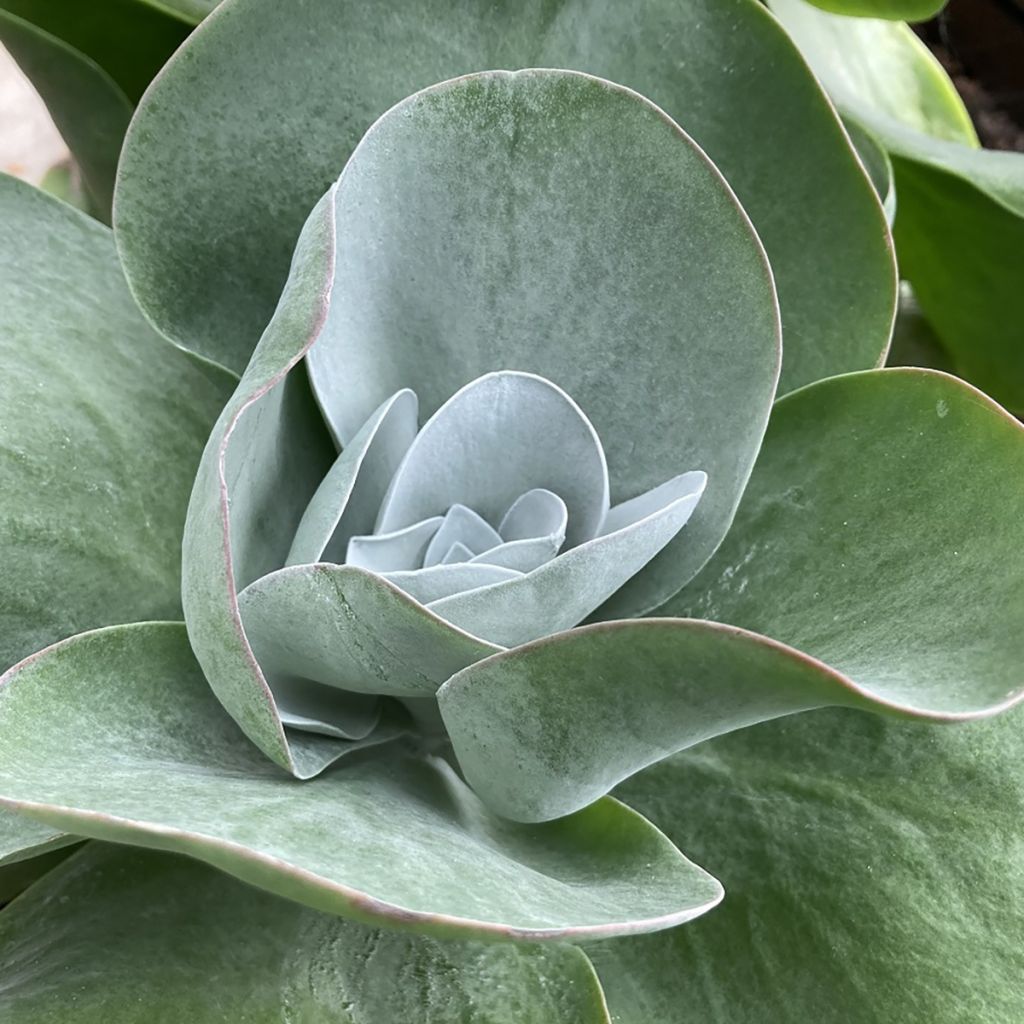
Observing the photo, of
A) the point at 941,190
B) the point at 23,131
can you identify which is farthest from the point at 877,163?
the point at 23,131

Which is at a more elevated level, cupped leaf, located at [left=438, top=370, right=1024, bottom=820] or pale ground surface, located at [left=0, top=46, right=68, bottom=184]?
cupped leaf, located at [left=438, top=370, right=1024, bottom=820]

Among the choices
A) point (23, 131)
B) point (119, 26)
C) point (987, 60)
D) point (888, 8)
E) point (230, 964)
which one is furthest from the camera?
point (23, 131)

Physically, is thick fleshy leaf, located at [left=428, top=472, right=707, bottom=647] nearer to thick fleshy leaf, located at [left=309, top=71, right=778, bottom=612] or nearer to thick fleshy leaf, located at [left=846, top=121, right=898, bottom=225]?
thick fleshy leaf, located at [left=309, top=71, right=778, bottom=612]

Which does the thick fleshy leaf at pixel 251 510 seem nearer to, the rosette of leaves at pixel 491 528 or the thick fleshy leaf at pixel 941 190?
the rosette of leaves at pixel 491 528

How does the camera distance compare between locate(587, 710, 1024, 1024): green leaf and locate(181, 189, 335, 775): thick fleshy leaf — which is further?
locate(587, 710, 1024, 1024): green leaf

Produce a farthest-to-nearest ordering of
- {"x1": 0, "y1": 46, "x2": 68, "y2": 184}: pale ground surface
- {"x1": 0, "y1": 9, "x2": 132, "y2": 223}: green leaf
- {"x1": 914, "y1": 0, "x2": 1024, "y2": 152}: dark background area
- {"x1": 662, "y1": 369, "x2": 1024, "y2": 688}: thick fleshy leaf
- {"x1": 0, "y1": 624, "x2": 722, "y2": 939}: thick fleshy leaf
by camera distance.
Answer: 1. {"x1": 0, "y1": 46, "x2": 68, "y2": 184}: pale ground surface
2. {"x1": 914, "y1": 0, "x2": 1024, "y2": 152}: dark background area
3. {"x1": 0, "y1": 9, "x2": 132, "y2": 223}: green leaf
4. {"x1": 662, "y1": 369, "x2": 1024, "y2": 688}: thick fleshy leaf
5. {"x1": 0, "y1": 624, "x2": 722, "y2": 939}: thick fleshy leaf

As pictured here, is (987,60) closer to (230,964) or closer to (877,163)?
(877,163)

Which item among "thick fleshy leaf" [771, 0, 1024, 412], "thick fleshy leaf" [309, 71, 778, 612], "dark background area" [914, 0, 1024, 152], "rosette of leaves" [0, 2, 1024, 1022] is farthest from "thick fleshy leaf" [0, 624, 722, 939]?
"dark background area" [914, 0, 1024, 152]

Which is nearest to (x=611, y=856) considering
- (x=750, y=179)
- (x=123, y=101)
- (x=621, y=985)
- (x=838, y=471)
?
(x=621, y=985)
